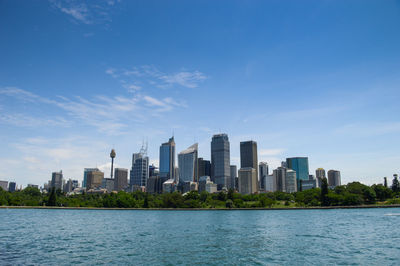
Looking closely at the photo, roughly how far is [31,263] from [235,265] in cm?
2385

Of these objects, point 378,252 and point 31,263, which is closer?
point 31,263

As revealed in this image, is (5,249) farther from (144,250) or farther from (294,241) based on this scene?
(294,241)

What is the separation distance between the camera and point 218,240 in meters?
57.8

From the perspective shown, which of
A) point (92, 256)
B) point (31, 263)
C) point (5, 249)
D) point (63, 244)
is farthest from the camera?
point (63, 244)

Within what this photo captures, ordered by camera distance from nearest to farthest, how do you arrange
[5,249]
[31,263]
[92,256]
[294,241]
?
[31,263], [92,256], [5,249], [294,241]

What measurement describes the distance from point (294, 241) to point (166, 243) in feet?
73.2

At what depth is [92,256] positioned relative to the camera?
4197 centimetres

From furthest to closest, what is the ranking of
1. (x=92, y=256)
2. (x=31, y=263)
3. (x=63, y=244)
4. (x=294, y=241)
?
(x=294, y=241) → (x=63, y=244) → (x=92, y=256) → (x=31, y=263)

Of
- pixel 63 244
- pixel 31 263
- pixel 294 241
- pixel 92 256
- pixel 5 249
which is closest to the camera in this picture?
pixel 31 263

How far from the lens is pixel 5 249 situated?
4631cm

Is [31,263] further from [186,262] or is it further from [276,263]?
[276,263]

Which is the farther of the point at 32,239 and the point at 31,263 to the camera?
the point at 32,239

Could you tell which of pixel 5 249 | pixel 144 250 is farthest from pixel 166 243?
pixel 5 249

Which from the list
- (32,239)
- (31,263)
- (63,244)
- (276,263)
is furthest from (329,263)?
(32,239)
